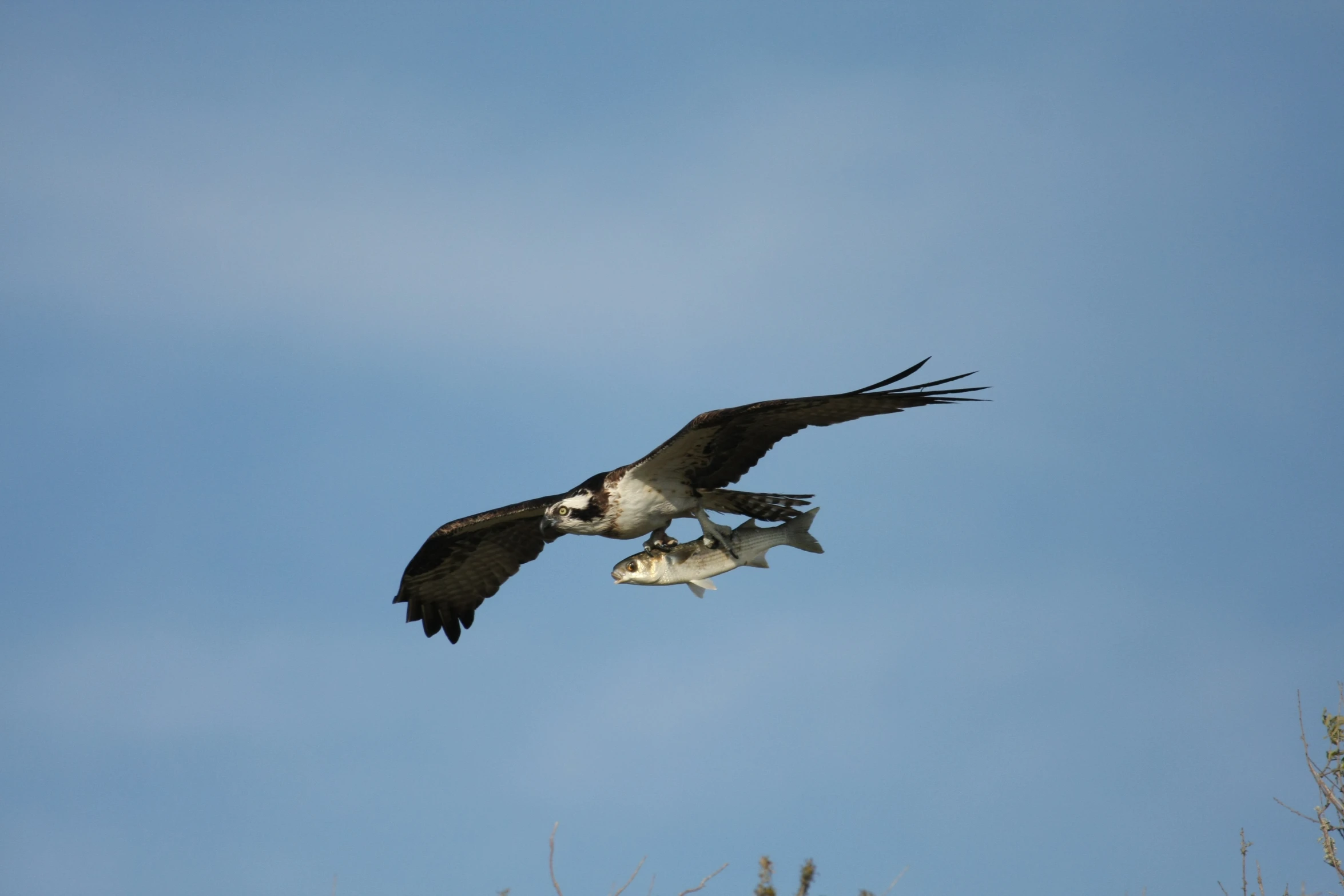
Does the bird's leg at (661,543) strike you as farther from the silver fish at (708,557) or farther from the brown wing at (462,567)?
the brown wing at (462,567)

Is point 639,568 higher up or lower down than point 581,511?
lower down

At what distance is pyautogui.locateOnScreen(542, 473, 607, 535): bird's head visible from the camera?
11656 mm

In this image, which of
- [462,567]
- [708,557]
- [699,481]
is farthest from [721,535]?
[462,567]

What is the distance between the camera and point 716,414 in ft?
35.0

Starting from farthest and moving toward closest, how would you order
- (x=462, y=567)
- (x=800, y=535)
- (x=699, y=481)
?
(x=462, y=567) < (x=699, y=481) < (x=800, y=535)

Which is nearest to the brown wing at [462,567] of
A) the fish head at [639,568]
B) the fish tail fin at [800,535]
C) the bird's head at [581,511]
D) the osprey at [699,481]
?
the osprey at [699,481]

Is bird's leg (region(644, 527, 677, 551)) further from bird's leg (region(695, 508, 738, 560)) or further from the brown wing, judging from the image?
the brown wing

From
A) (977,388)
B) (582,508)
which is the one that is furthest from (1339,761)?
(582,508)

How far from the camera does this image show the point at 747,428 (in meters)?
11.2

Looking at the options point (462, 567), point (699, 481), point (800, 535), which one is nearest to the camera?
point (800, 535)

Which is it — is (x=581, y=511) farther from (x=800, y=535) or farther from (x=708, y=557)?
(x=800, y=535)

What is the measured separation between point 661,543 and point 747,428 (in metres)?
1.23

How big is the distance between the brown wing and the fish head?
287cm

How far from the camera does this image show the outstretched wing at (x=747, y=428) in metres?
10.3
